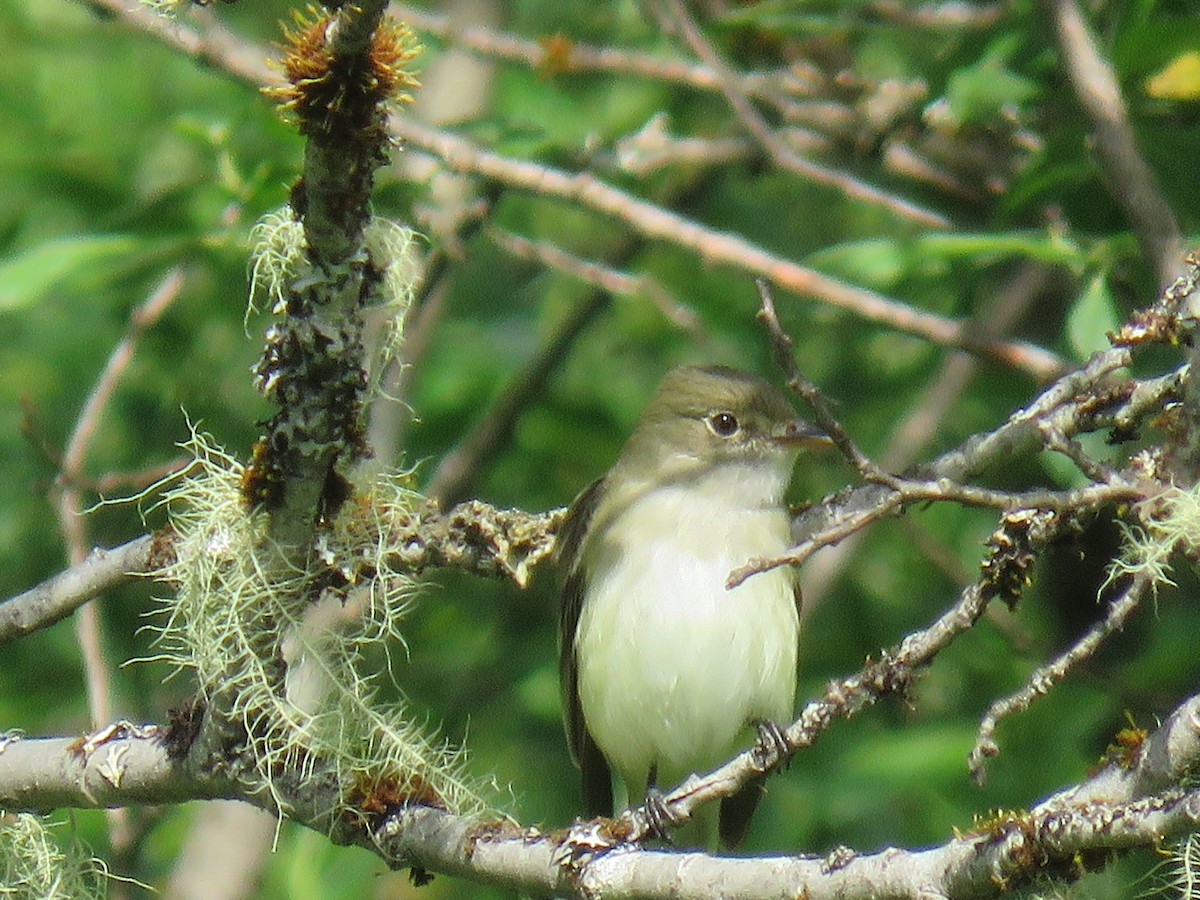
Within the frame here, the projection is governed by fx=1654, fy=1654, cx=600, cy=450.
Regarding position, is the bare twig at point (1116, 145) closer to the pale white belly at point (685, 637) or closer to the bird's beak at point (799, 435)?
the bird's beak at point (799, 435)

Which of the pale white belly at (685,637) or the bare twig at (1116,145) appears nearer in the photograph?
the bare twig at (1116,145)

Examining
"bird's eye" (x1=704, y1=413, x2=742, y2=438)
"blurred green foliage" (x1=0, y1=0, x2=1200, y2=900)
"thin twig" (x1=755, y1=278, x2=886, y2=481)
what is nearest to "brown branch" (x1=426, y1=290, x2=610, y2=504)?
"blurred green foliage" (x1=0, y1=0, x2=1200, y2=900)

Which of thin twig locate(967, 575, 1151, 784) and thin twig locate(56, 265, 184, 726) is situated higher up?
thin twig locate(56, 265, 184, 726)

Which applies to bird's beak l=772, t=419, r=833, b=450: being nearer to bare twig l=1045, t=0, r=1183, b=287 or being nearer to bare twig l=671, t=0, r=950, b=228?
bare twig l=671, t=0, r=950, b=228

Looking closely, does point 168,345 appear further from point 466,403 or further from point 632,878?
point 632,878

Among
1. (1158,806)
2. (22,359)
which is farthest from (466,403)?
(1158,806)

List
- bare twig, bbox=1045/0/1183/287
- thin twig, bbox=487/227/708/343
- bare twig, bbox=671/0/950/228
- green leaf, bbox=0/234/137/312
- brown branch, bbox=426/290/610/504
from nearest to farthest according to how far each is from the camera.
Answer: bare twig, bbox=1045/0/1183/287 < green leaf, bbox=0/234/137/312 < bare twig, bbox=671/0/950/228 < thin twig, bbox=487/227/708/343 < brown branch, bbox=426/290/610/504

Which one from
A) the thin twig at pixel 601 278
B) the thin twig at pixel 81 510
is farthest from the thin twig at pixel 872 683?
the thin twig at pixel 601 278
